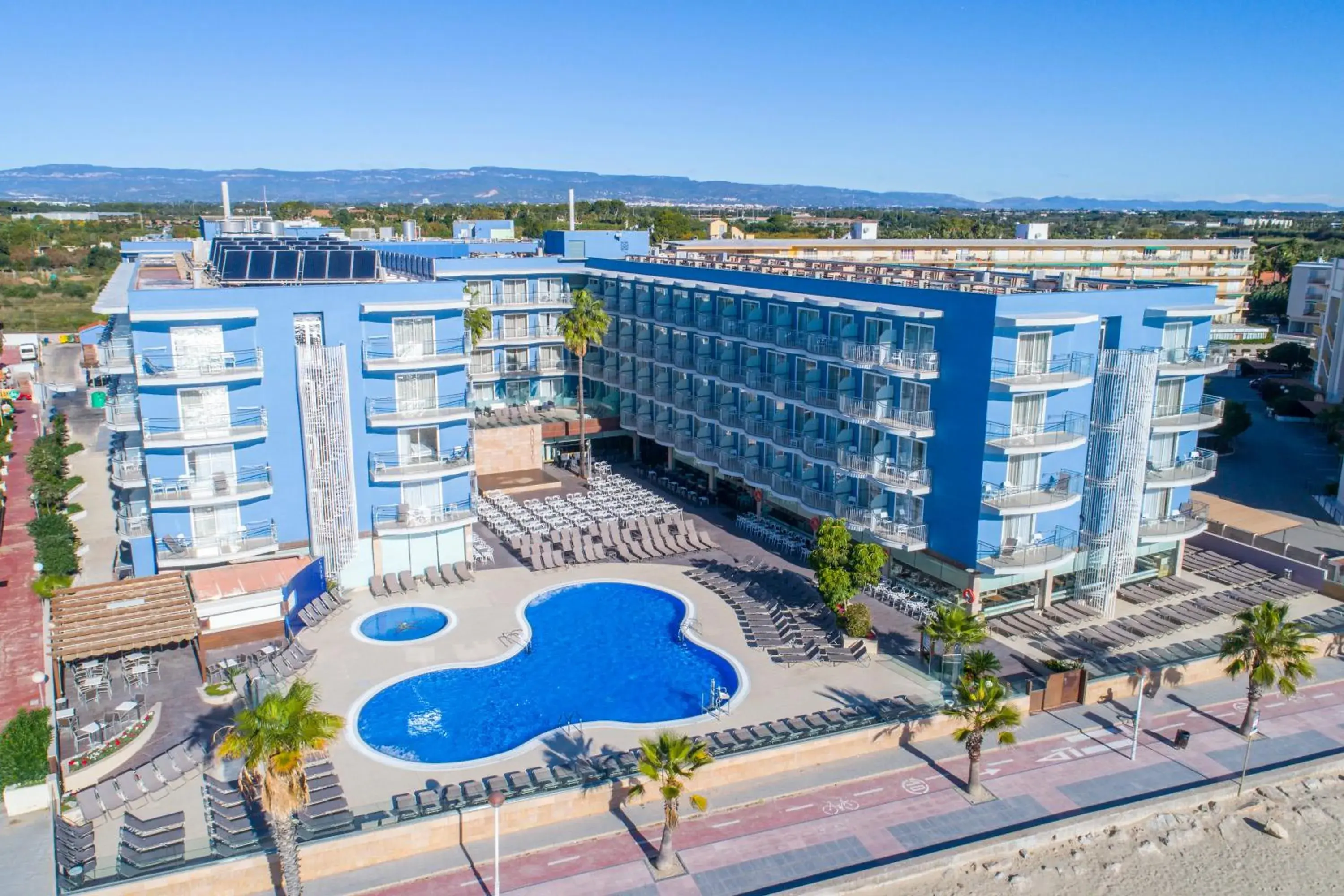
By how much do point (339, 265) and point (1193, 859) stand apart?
36.3m

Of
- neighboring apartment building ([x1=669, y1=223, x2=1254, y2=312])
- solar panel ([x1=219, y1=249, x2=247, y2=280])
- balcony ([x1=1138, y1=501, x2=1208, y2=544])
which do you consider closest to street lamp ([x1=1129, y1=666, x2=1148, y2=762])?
balcony ([x1=1138, y1=501, x2=1208, y2=544])

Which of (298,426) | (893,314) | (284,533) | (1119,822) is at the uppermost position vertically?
(893,314)

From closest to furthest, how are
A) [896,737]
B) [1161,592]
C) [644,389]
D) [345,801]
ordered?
[345,801]
[896,737]
[1161,592]
[644,389]

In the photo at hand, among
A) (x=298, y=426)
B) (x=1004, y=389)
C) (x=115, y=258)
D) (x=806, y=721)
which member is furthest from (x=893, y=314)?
(x=115, y=258)

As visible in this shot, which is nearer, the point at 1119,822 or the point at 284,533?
the point at 1119,822

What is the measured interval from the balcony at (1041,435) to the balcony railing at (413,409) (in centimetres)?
2092

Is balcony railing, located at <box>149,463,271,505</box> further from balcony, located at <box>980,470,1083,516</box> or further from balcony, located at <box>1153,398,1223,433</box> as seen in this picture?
balcony, located at <box>1153,398,1223,433</box>

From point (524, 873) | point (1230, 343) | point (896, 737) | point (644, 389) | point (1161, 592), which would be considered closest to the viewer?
point (524, 873)

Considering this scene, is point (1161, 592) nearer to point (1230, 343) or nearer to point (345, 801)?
point (345, 801)

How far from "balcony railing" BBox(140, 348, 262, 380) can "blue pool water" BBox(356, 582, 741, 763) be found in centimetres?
1297

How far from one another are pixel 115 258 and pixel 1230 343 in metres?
150

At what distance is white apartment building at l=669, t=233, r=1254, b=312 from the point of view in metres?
92.0

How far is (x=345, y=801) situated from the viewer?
2388 centimetres

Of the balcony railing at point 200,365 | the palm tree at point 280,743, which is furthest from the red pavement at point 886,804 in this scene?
the balcony railing at point 200,365
